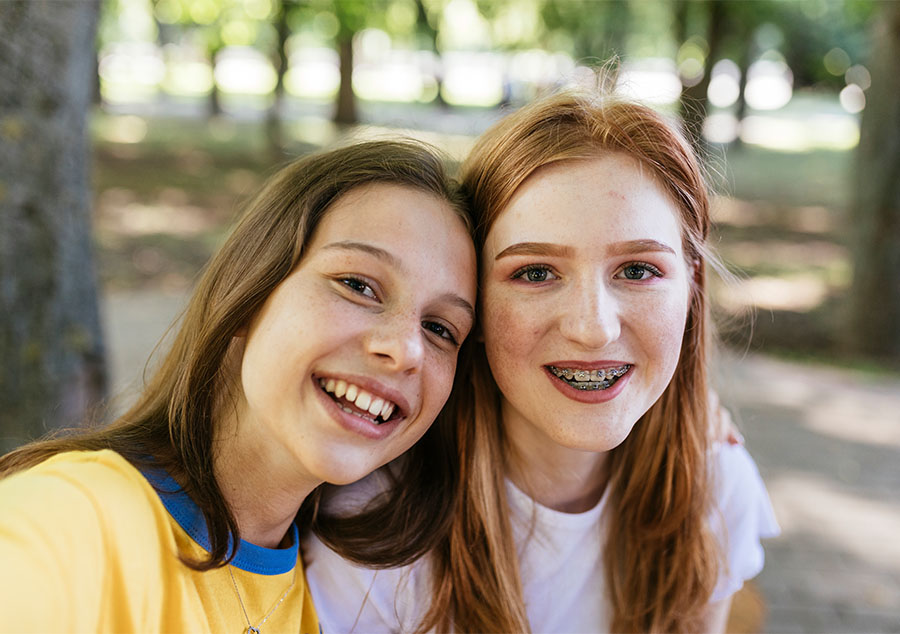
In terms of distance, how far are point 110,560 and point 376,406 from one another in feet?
1.79

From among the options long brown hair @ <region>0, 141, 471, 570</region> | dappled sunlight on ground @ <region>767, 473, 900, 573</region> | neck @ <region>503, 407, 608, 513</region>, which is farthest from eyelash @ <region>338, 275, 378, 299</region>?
dappled sunlight on ground @ <region>767, 473, 900, 573</region>

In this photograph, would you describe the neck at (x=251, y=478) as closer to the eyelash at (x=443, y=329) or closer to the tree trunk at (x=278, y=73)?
the eyelash at (x=443, y=329)

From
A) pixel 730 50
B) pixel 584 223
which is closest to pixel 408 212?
pixel 584 223

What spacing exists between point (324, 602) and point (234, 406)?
57 centimetres

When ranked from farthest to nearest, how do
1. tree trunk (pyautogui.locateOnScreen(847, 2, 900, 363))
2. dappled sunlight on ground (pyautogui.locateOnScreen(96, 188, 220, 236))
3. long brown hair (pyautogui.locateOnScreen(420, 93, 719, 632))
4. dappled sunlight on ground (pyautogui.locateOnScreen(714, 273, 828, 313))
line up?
dappled sunlight on ground (pyautogui.locateOnScreen(96, 188, 220, 236)) → dappled sunlight on ground (pyautogui.locateOnScreen(714, 273, 828, 313)) → tree trunk (pyautogui.locateOnScreen(847, 2, 900, 363)) → long brown hair (pyautogui.locateOnScreen(420, 93, 719, 632))

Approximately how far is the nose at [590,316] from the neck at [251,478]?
638mm

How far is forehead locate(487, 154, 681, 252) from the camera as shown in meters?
1.84

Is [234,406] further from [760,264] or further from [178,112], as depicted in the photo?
[178,112]

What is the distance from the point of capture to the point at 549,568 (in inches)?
88.3

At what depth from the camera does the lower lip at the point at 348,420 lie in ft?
5.49

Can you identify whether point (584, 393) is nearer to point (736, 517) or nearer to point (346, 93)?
point (736, 517)

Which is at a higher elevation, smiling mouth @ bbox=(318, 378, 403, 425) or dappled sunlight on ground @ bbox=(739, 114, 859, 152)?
smiling mouth @ bbox=(318, 378, 403, 425)

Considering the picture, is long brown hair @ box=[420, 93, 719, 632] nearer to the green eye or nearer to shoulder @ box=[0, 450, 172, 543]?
the green eye

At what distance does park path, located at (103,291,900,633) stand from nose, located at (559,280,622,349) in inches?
38.2
